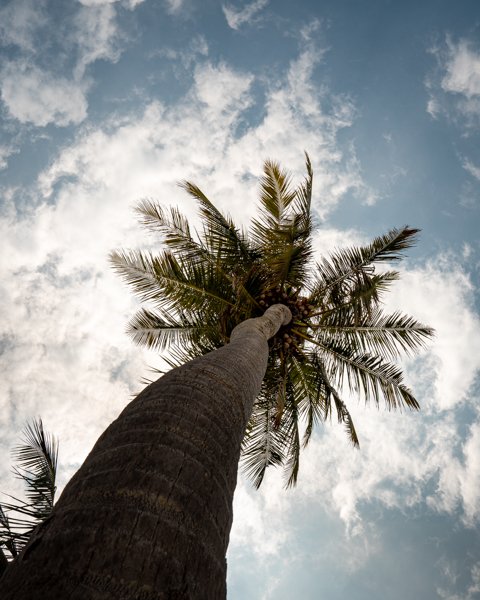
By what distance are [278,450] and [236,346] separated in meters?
5.68

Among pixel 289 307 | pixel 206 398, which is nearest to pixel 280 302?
pixel 289 307

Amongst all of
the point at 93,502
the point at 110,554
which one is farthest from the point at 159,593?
the point at 93,502

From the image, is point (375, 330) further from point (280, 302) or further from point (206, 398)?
point (206, 398)

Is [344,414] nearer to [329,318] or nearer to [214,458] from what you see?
[329,318]

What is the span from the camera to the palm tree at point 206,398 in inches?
38.0

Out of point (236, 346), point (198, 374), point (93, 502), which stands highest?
point (236, 346)

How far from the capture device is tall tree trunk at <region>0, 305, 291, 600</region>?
89 cm

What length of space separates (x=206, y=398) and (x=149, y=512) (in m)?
0.73

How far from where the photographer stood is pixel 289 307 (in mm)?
7289

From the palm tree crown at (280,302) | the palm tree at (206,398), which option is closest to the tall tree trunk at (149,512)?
the palm tree at (206,398)

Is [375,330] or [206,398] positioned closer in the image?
[206,398]

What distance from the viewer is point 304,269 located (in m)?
7.13

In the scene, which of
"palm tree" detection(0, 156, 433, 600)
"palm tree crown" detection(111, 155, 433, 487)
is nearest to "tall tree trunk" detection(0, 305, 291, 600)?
"palm tree" detection(0, 156, 433, 600)

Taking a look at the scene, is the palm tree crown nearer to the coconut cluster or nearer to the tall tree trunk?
the coconut cluster
